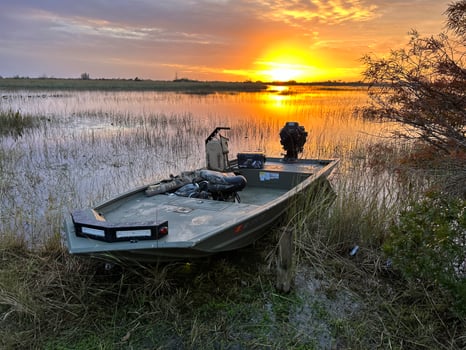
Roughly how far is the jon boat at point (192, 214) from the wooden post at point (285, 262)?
15.4 inches

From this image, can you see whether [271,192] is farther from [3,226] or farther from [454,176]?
[3,226]

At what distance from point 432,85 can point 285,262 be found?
3.91 metres

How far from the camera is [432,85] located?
5.12 meters

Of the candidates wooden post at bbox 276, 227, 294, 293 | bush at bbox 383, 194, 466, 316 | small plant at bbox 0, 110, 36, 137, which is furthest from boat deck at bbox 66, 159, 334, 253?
small plant at bbox 0, 110, 36, 137

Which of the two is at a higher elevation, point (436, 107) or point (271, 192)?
point (436, 107)

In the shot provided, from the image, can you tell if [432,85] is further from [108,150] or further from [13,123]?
[13,123]

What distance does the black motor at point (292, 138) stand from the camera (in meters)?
6.22

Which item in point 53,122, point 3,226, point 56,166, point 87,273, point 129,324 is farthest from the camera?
point 53,122

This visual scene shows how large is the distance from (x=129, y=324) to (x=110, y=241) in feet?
2.30

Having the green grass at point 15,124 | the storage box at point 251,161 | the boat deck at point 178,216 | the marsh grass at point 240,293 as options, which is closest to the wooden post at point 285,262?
the marsh grass at point 240,293

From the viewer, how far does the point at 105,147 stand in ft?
33.0

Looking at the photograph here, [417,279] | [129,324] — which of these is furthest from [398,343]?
[129,324]

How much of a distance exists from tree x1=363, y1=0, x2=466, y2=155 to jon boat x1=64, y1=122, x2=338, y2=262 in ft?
5.06

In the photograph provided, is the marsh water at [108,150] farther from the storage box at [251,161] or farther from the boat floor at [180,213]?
the storage box at [251,161]
